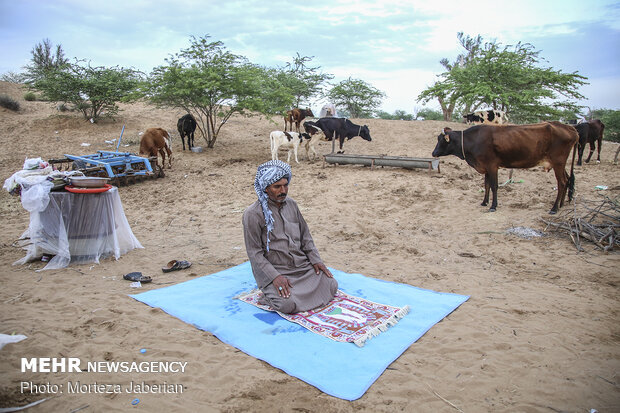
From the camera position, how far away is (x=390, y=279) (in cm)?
472

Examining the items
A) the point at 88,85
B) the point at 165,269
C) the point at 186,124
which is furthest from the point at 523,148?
the point at 88,85

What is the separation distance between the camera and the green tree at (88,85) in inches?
550

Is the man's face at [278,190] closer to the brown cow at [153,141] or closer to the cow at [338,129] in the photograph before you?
the brown cow at [153,141]

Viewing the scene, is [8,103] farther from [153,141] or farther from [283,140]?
[283,140]

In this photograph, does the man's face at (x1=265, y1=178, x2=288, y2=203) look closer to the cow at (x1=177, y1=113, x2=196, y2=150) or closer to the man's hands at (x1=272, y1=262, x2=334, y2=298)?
the man's hands at (x1=272, y1=262, x2=334, y2=298)

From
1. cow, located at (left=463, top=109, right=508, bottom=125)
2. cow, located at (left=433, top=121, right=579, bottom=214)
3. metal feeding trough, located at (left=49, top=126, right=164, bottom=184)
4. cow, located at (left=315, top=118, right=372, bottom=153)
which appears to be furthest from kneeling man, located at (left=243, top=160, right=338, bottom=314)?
cow, located at (left=463, top=109, right=508, bottom=125)

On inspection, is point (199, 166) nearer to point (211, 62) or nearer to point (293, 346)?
point (211, 62)

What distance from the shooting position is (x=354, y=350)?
3029mm

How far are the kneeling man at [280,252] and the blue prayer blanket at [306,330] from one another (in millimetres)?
293

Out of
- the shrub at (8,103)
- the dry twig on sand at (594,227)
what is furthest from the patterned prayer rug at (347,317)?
the shrub at (8,103)

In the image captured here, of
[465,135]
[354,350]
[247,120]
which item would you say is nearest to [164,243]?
[354,350]

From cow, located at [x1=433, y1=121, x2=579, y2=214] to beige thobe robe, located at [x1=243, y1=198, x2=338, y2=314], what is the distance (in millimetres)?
4843

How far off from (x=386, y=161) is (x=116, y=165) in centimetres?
725

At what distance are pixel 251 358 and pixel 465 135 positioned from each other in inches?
253
